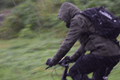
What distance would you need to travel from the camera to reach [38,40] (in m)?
7.44

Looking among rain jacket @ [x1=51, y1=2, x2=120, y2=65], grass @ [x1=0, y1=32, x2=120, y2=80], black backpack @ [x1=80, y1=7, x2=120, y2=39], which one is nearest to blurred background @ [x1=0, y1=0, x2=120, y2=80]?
grass @ [x1=0, y1=32, x2=120, y2=80]

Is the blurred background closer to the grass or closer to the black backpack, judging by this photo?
the grass

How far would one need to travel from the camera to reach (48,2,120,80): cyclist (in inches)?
83.6

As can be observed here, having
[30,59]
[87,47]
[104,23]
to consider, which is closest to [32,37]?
[30,59]

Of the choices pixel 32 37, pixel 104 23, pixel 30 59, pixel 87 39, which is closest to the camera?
pixel 104 23

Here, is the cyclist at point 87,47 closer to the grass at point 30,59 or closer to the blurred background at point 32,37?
the grass at point 30,59

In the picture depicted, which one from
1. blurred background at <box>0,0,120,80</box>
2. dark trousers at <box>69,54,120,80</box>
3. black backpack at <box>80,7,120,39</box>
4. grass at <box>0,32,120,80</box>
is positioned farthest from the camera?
blurred background at <box>0,0,120,80</box>

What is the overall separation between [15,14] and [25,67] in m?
4.89

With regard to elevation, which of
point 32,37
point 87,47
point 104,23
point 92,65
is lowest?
point 92,65

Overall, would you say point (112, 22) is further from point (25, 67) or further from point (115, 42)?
point (25, 67)

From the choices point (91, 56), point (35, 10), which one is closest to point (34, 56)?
point (91, 56)

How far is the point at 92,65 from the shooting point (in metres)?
2.30

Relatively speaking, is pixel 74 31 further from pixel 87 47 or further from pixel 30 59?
pixel 30 59

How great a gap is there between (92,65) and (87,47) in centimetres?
29
